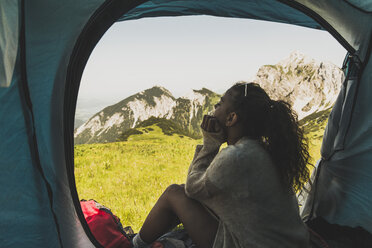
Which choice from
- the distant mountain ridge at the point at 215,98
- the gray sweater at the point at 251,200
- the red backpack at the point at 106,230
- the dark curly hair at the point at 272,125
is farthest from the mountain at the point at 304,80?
the gray sweater at the point at 251,200

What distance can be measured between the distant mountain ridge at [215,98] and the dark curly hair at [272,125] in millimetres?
98401

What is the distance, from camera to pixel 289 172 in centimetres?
178

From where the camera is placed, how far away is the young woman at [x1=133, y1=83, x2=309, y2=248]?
1590mm

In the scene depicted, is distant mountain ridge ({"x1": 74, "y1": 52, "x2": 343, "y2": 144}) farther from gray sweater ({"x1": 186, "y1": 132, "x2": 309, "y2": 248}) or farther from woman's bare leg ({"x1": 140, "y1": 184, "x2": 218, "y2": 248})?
gray sweater ({"x1": 186, "y1": 132, "x2": 309, "y2": 248})

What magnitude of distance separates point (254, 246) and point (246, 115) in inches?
35.2

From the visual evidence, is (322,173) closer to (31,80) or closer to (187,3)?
(187,3)

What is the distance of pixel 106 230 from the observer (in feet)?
7.63

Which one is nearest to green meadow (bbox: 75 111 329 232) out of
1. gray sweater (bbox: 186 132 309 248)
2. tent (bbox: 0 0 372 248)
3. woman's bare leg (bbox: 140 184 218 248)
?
tent (bbox: 0 0 372 248)

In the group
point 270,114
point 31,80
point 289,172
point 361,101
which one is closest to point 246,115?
point 270,114

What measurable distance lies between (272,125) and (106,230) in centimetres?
175

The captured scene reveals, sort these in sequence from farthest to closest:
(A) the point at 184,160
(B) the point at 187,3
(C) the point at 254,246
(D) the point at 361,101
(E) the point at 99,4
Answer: (A) the point at 184,160, (B) the point at 187,3, (D) the point at 361,101, (E) the point at 99,4, (C) the point at 254,246

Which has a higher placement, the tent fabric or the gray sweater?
the tent fabric

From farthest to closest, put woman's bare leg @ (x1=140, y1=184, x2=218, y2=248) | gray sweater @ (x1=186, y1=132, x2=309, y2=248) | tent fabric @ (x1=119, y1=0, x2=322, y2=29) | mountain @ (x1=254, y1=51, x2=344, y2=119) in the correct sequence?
mountain @ (x1=254, y1=51, x2=344, y2=119) < tent fabric @ (x1=119, y1=0, x2=322, y2=29) < woman's bare leg @ (x1=140, y1=184, x2=218, y2=248) < gray sweater @ (x1=186, y1=132, x2=309, y2=248)

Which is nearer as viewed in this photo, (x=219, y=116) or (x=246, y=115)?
(x=246, y=115)
